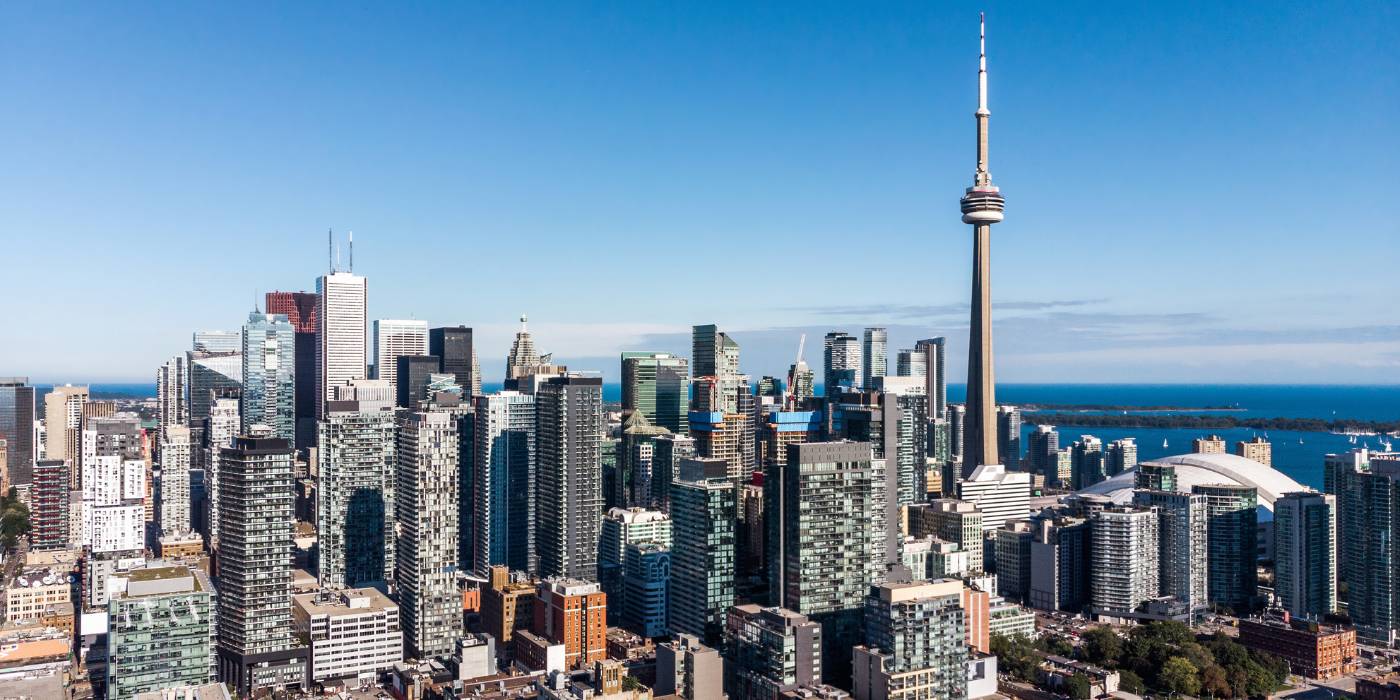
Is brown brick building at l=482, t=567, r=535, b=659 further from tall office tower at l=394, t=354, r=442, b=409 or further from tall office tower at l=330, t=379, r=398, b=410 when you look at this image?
tall office tower at l=394, t=354, r=442, b=409

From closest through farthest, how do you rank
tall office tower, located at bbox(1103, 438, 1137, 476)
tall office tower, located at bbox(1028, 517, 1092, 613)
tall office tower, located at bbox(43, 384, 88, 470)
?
tall office tower, located at bbox(1028, 517, 1092, 613)
tall office tower, located at bbox(43, 384, 88, 470)
tall office tower, located at bbox(1103, 438, 1137, 476)

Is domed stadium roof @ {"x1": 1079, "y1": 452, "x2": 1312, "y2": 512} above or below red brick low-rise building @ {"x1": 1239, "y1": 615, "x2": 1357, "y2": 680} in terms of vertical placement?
above

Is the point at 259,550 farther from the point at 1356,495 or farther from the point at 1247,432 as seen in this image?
the point at 1247,432

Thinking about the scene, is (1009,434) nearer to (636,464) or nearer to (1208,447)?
(1208,447)

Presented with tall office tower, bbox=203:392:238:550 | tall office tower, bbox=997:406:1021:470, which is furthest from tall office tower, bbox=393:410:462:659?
tall office tower, bbox=997:406:1021:470

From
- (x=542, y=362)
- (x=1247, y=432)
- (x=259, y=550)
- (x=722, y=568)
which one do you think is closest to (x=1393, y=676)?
(x=722, y=568)
